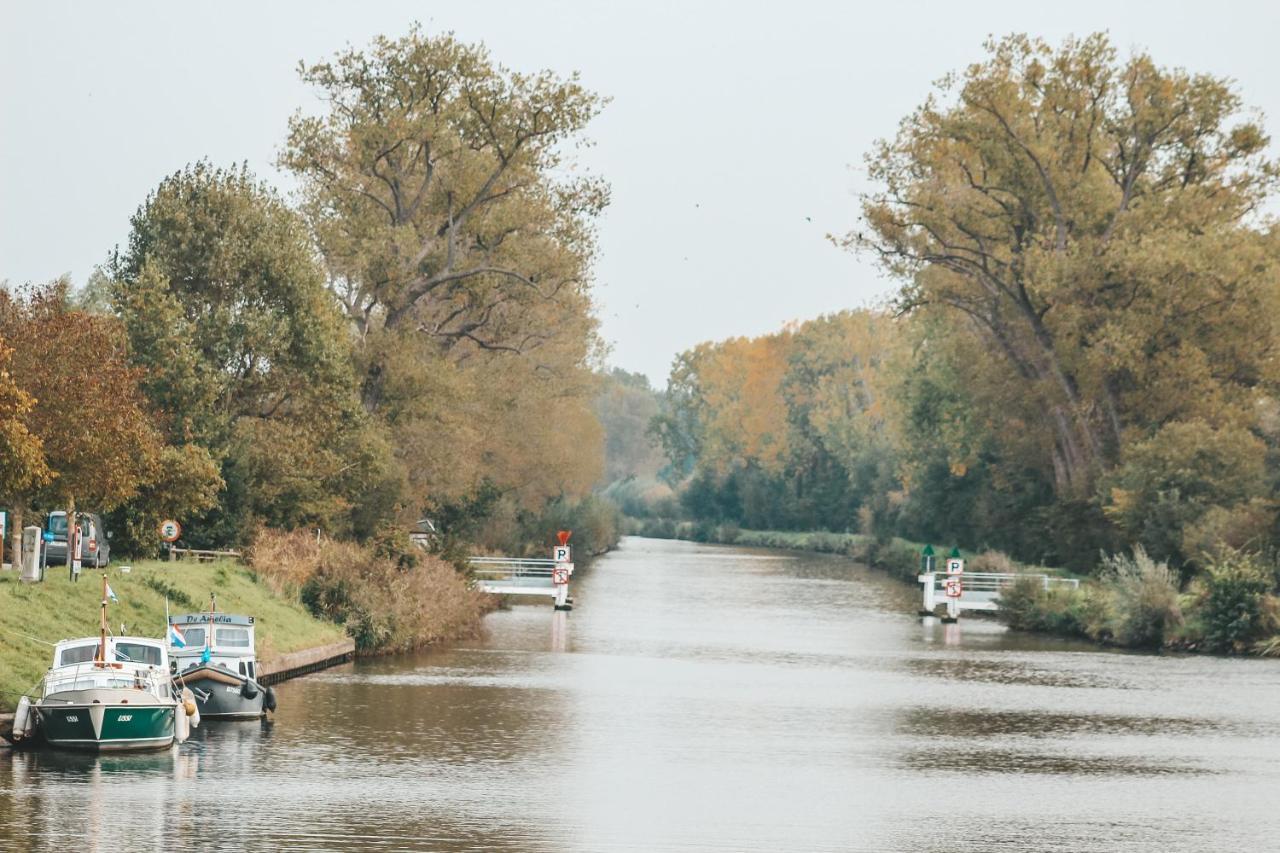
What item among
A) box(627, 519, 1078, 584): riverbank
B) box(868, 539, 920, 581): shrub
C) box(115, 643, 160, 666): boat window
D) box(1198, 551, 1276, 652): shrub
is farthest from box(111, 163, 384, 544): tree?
box(868, 539, 920, 581): shrub

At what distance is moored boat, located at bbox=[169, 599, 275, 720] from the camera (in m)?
39.2

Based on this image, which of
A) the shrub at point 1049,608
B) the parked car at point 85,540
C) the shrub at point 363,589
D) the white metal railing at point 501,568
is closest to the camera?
the parked car at point 85,540

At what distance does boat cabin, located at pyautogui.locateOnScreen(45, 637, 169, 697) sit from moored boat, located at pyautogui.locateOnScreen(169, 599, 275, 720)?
2.26 metres

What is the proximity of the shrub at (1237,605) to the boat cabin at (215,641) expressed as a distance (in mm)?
33301

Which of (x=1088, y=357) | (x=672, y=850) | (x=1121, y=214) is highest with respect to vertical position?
(x=1121, y=214)

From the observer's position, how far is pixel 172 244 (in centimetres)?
6259

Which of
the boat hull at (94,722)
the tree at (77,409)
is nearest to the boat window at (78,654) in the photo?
the boat hull at (94,722)

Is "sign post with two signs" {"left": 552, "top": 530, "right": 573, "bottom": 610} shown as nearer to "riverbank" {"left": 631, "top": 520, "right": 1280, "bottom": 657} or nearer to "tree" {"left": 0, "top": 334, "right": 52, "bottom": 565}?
Answer: "riverbank" {"left": 631, "top": 520, "right": 1280, "bottom": 657}

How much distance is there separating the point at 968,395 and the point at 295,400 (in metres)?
38.5

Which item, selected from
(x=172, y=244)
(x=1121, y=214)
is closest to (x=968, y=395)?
(x=1121, y=214)

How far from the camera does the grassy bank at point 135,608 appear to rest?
3838cm

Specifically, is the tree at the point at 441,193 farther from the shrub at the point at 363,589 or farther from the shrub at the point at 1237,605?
the shrub at the point at 1237,605

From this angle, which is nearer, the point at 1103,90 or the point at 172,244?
the point at 172,244

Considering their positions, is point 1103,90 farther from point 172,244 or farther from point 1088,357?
point 172,244
